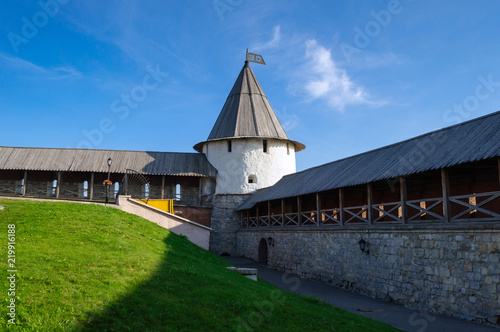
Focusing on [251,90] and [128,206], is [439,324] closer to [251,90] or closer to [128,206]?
[128,206]

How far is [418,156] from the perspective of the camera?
12.0 metres

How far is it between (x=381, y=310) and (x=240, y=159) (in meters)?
16.8

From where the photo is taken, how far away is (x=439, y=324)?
9.45m

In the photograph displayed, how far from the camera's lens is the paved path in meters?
9.19

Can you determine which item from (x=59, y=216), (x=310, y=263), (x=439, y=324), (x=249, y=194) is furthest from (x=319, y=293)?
(x=249, y=194)

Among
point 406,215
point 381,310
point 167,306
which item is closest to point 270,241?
point 406,215

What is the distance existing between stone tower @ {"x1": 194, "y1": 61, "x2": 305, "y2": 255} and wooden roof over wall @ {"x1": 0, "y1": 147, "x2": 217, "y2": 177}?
116cm

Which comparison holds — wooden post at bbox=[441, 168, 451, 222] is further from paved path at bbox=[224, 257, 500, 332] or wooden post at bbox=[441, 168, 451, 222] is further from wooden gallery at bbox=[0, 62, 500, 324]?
paved path at bbox=[224, 257, 500, 332]

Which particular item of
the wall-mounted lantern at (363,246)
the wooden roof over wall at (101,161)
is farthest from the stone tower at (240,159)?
the wall-mounted lantern at (363,246)

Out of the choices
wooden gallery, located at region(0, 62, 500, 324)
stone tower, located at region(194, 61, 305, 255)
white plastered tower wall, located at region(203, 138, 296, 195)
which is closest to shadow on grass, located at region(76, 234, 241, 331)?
wooden gallery, located at region(0, 62, 500, 324)

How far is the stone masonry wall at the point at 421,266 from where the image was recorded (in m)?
9.27

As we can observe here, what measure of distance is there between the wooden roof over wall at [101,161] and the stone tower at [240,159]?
1164mm

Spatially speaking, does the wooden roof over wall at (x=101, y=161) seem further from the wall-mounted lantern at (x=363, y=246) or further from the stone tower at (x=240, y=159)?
the wall-mounted lantern at (x=363, y=246)

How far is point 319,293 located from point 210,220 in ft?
43.9
